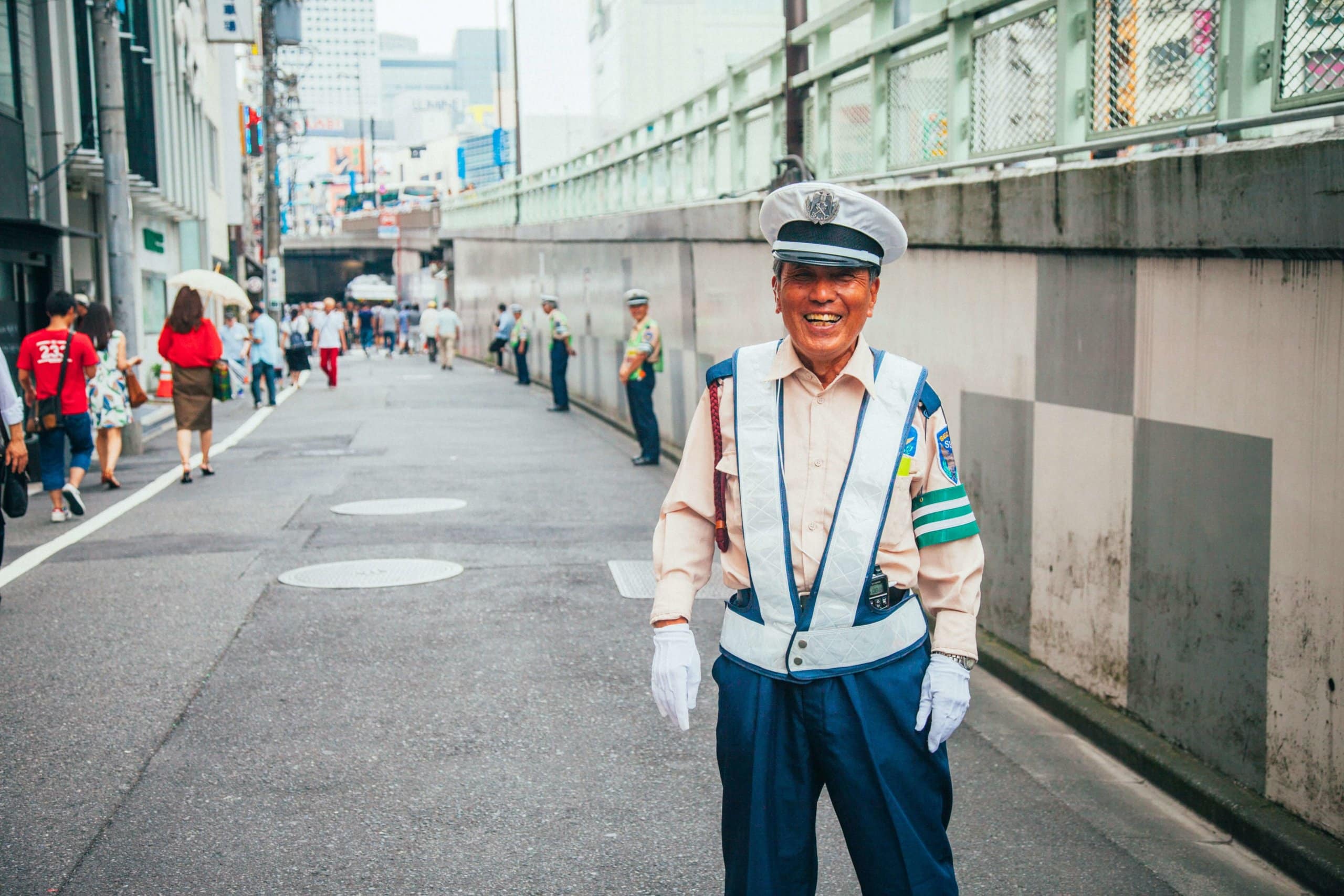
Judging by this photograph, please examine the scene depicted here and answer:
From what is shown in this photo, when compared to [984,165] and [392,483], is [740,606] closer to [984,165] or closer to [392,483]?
[984,165]

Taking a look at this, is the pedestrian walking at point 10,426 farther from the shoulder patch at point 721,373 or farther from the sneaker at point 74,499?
the shoulder patch at point 721,373

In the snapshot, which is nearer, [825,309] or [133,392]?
[825,309]

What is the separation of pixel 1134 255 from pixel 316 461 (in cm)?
1082

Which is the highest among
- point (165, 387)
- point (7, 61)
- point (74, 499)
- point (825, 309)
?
point (7, 61)

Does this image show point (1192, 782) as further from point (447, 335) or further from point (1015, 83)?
point (447, 335)

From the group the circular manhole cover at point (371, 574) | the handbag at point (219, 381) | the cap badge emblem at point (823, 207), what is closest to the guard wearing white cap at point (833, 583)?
the cap badge emblem at point (823, 207)

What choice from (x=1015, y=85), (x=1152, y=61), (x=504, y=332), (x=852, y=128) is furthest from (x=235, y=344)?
(x=1152, y=61)

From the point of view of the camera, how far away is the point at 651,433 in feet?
47.0

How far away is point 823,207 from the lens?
2.82 m

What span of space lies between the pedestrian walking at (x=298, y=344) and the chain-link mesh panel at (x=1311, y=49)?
24.4 meters

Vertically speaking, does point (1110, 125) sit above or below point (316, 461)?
above

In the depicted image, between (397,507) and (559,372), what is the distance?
9542mm

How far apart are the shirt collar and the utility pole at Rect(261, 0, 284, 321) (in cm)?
3689

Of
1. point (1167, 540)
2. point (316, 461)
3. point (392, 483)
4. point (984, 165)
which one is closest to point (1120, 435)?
point (1167, 540)
